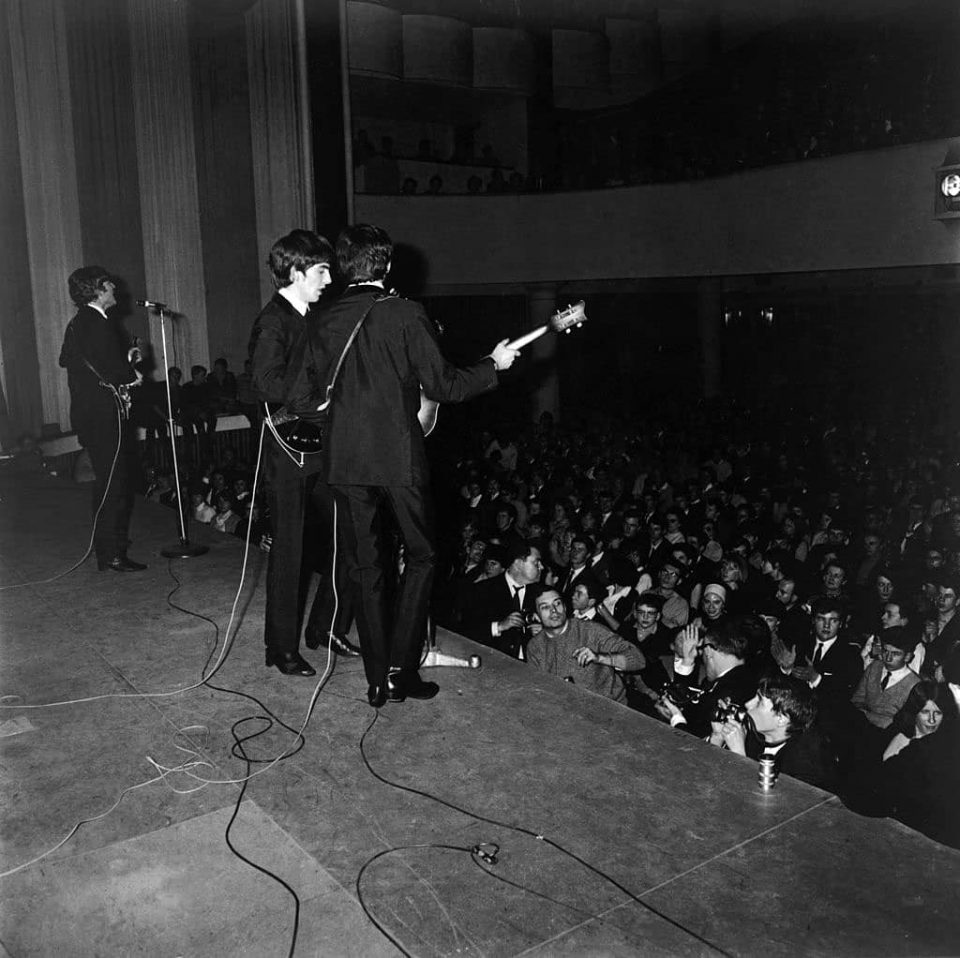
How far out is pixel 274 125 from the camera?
1017 centimetres

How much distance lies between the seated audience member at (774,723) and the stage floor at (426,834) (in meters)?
0.64

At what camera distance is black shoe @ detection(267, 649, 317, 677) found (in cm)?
353

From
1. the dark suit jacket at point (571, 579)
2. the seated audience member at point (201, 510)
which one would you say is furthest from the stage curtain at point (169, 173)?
the dark suit jacket at point (571, 579)

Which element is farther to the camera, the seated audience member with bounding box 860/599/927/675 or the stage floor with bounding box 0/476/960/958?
the seated audience member with bounding box 860/599/927/675

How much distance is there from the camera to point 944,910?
218 centimetres

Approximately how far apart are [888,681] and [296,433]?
9.93 feet

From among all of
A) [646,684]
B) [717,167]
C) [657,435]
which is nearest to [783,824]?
[646,684]

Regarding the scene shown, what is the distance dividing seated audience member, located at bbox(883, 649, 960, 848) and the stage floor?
624 mm

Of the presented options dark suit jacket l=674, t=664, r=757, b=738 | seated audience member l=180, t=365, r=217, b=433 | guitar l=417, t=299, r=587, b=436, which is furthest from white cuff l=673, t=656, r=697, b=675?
seated audience member l=180, t=365, r=217, b=433

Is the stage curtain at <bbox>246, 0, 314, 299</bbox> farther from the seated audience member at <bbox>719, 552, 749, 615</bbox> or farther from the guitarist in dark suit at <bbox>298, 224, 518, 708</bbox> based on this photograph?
the guitarist in dark suit at <bbox>298, 224, 518, 708</bbox>

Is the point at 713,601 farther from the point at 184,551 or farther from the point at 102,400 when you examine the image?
the point at 102,400

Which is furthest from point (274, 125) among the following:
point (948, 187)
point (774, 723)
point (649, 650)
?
point (774, 723)

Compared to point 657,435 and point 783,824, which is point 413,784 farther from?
point 657,435

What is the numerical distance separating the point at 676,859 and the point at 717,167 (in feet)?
44.7
